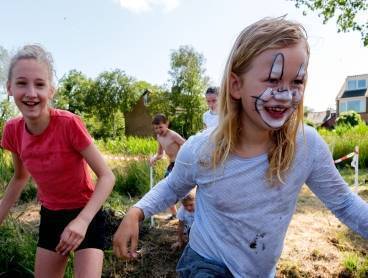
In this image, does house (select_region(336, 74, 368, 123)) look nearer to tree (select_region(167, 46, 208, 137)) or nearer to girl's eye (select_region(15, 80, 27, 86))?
tree (select_region(167, 46, 208, 137))

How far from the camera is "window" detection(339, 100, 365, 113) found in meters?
52.8

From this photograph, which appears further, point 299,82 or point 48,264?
point 48,264

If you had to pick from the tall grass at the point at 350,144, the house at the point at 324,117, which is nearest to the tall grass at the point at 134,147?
the tall grass at the point at 350,144

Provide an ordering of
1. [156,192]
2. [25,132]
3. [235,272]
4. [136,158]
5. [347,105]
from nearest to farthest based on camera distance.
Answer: [235,272] < [156,192] < [25,132] < [136,158] < [347,105]

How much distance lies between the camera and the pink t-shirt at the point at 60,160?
261 cm

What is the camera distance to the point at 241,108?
1.98m

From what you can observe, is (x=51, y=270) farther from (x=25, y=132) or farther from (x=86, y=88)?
(x=86, y=88)

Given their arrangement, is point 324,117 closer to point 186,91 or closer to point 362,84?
point 362,84

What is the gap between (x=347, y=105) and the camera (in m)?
54.4

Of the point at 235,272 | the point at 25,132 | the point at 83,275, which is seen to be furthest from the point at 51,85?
the point at 235,272

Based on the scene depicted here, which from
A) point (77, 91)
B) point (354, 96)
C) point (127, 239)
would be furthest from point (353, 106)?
point (127, 239)

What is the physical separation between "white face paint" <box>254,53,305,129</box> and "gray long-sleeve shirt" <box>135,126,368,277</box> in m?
0.13

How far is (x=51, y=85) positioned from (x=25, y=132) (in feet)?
1.09

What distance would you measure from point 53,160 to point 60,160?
1.6 inches
